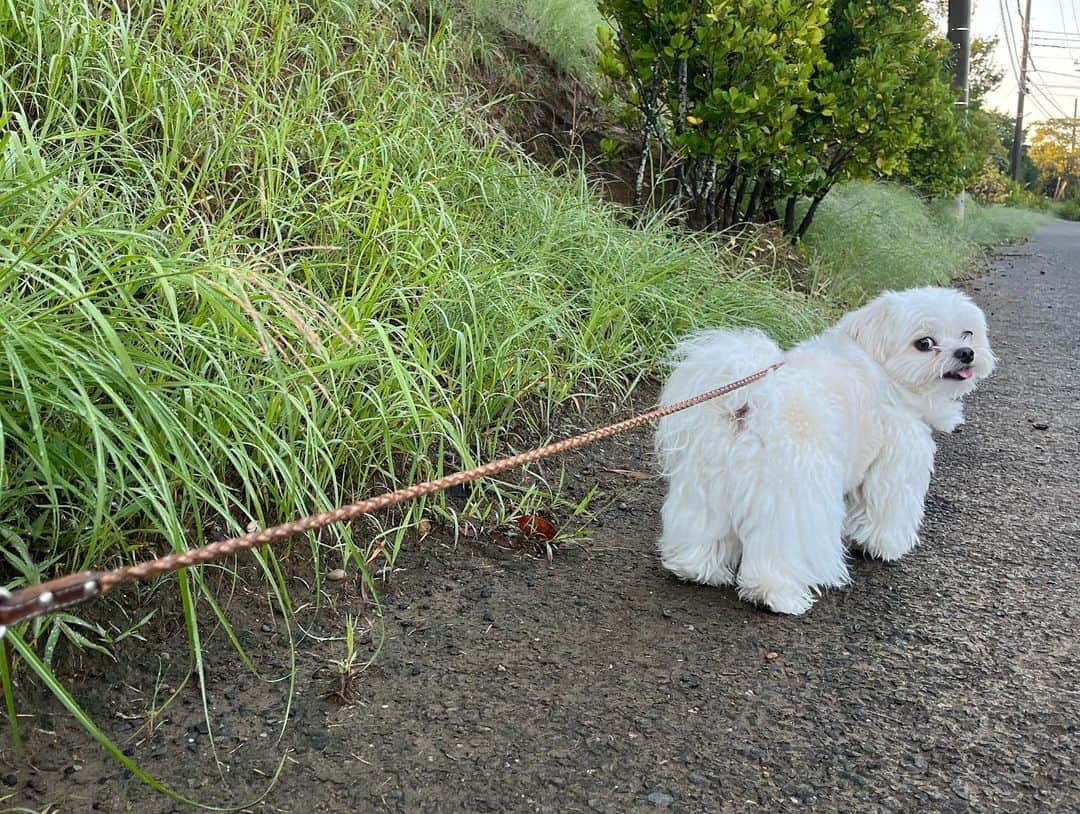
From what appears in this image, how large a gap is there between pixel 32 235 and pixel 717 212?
5.39 m

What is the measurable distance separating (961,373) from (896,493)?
0.44 metres

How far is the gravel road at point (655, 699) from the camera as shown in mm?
1880

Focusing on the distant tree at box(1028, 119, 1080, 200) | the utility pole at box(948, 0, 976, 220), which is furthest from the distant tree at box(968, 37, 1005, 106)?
the distant tree at box(1028, 119, 1080, 200)

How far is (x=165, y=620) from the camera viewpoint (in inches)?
90.7

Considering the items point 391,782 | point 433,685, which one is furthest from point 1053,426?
point 391,782

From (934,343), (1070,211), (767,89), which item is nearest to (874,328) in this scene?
(934,343)

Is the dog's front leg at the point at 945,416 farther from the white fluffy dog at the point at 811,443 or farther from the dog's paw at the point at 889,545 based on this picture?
the dog's paw at the point at 889,545

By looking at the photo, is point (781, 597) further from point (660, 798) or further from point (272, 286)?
point (272, 286)

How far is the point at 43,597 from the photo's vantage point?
98 centimetres

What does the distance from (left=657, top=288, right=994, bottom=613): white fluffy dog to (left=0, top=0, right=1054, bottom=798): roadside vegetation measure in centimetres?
78

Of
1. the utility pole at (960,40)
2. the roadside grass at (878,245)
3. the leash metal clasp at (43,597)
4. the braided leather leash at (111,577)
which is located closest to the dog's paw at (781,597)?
the braided leather leash at (111,577)

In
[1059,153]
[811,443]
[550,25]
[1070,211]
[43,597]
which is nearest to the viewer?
[43,597]

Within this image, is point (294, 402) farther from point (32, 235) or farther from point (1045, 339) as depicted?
point (1045, 339)

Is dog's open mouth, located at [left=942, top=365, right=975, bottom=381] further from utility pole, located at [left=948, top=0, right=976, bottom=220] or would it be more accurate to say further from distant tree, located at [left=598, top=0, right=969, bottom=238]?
utility pole, located at [left=948, top=0, right=976, bottom=220]
